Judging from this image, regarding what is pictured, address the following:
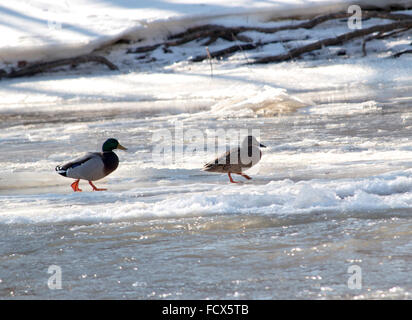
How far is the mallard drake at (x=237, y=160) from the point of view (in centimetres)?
529

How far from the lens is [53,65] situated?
51.0 ft

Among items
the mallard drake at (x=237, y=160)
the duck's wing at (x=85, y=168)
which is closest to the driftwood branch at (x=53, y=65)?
the duck's wing at (x=85, y=168)

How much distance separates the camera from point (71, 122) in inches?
395

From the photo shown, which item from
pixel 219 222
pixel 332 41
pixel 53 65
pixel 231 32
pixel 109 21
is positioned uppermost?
pixel 109 21

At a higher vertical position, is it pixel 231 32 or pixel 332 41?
pixel 231 32

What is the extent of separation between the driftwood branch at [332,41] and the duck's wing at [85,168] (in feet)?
30.2

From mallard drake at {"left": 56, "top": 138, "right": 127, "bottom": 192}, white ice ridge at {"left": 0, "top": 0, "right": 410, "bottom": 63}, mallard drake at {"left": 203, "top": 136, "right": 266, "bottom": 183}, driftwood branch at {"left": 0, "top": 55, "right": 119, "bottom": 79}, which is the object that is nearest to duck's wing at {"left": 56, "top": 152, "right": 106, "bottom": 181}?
mallard drake at {"left": 56, "top": 138, "right": 127, "bottom": 192}

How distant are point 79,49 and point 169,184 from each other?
11008mm

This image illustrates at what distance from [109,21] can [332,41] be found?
5.53 m

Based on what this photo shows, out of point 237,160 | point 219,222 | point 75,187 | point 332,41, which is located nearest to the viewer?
point 219,222

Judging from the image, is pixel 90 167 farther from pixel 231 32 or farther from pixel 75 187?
pixel 231 32

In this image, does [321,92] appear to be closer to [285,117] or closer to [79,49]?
[285,117]

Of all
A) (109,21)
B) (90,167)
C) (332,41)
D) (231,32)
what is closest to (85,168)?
(90,167)
